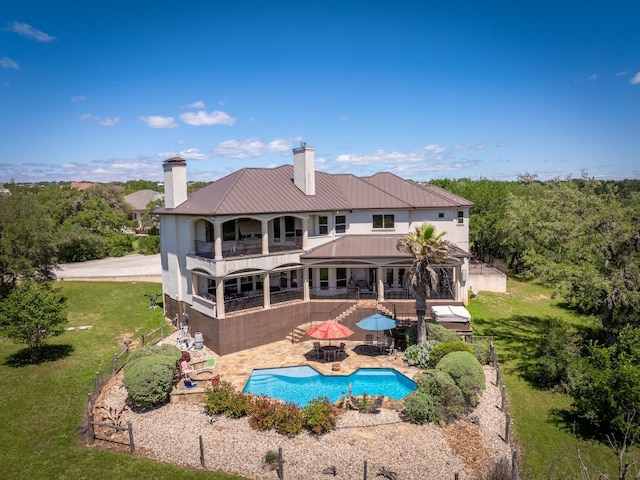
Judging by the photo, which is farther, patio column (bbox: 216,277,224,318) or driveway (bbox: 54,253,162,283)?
driveway (bbox: 54,253,162,283)

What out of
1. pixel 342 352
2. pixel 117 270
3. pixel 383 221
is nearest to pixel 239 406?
pixel 342 352

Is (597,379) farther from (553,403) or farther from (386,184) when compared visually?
(386,184)

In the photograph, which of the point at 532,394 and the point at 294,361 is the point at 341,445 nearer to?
the point at 294,361

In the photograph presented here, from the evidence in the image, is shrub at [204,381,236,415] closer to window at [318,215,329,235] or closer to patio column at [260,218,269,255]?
patio column at [260,218,269,255]

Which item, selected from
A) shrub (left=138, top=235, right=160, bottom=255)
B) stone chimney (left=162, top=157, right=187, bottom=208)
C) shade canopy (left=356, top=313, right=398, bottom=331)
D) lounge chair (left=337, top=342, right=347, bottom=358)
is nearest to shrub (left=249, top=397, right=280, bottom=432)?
lounge chair (left=337, top=342, right=347, bottom=358)

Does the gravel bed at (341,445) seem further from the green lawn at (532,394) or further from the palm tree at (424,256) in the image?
the palm tree at (424,256)

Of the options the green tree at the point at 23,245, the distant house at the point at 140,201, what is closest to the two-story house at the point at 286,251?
the green tree at the point at 23,245
